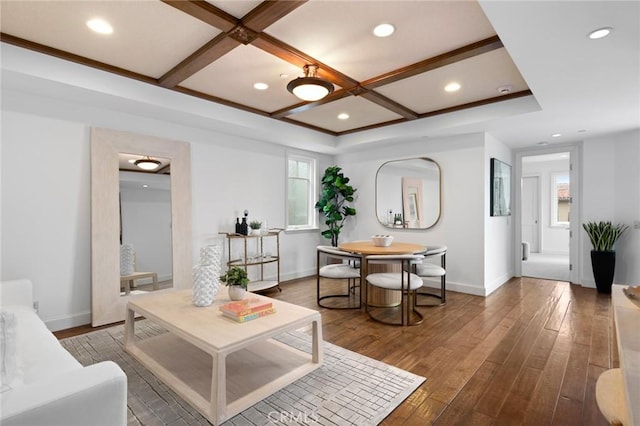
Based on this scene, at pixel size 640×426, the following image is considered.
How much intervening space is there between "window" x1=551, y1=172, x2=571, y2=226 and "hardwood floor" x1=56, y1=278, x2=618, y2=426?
5054mm

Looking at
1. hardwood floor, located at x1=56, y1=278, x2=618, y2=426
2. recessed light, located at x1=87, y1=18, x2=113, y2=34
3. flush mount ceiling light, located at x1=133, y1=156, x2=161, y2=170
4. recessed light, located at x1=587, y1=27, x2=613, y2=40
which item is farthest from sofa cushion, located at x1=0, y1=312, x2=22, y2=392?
recessed light, located at x1=587, y1=27, x2=613, y2=40

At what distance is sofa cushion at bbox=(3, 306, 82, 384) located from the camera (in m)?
1.61

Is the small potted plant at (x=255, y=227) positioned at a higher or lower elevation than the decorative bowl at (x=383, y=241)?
higher

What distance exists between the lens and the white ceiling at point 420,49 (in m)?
2.08

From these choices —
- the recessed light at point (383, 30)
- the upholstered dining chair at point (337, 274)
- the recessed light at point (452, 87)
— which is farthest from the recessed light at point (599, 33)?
the upholstered dining chair at point (337, 274)

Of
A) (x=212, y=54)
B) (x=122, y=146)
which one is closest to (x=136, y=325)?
(x=122, y=146)

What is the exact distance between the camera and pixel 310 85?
287 centimetres

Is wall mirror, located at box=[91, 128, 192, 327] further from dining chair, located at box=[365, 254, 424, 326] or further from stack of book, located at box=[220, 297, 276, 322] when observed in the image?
dining chair, located at box=[365, 254, 424, 326]

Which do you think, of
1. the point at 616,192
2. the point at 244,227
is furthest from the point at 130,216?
the point at 616,192

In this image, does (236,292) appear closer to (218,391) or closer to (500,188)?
(218,391)

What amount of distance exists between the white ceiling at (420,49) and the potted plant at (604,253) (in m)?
1.52

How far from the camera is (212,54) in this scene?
2770 millimetres

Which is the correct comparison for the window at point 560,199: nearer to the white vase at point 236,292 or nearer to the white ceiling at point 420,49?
the white ceiling at point 420,49

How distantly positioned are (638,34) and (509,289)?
3.84 m
